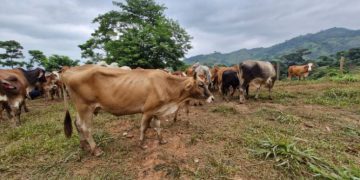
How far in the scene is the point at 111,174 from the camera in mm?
4047

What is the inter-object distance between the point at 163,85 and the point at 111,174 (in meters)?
1.90

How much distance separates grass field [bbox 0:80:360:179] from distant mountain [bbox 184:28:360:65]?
86604 mm

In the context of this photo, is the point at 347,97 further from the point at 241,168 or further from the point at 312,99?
the point at 241,168

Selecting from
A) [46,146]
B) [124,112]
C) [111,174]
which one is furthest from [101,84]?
[46,146]

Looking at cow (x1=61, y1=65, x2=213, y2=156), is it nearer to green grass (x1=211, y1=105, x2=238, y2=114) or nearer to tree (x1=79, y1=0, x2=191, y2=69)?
green grass (x1=211, y1=105, x2=238, y2=114)

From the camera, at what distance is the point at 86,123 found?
464 centimetres

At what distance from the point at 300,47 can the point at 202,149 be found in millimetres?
100103

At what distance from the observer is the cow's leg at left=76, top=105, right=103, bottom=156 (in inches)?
181

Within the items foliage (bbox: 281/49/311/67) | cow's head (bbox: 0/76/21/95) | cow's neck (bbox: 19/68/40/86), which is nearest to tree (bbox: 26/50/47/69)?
cow's neck (bbox: 19/68/40/86)

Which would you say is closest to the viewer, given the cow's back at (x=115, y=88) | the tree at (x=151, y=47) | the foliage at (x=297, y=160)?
the foliage at (x=297, y=160)

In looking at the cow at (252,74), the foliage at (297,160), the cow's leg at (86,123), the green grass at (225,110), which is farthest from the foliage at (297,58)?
the cow's leg at (86,123)

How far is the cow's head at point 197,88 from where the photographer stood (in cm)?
531

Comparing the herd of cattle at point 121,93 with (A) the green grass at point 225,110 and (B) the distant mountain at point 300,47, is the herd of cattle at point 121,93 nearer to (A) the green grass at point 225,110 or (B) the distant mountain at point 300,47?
(A) the green grass at point 225,110

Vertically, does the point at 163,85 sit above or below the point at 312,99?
above
